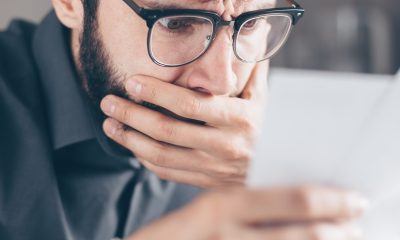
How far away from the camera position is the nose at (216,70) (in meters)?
0.99

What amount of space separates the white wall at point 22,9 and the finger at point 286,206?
1381 millimetres

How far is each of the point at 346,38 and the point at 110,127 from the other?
1.87m

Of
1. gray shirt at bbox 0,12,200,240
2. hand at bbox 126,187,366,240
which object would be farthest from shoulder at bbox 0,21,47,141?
hand at bbox 126,187,366,240

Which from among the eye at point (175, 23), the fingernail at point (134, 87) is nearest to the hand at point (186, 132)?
the fingernail at point (134, 87)

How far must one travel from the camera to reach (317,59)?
269cm

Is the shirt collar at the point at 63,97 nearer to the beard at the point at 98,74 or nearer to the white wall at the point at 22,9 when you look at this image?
the beard at the point at 98,74

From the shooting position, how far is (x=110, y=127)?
107 centimetres

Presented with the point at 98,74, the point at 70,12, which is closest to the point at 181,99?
the point at 98,74

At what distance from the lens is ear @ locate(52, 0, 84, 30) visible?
1150 mm

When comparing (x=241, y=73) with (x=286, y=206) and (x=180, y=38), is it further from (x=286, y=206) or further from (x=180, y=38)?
(x=286, y=206)

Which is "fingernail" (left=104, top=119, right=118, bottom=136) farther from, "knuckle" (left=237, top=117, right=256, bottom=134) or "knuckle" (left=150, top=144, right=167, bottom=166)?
"knuckle" (left=237, top=117, right=256, bottom=134)

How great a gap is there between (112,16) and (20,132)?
1.00 ft

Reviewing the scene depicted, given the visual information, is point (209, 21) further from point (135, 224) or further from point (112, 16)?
point (135, 224)

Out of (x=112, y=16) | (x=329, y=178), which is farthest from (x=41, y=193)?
(x=329, y=178)
